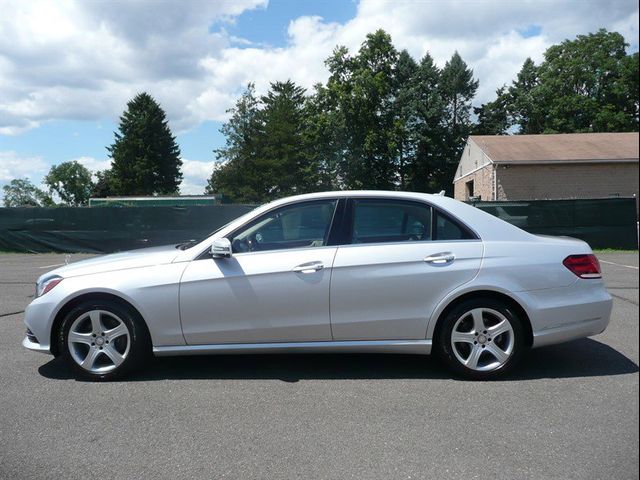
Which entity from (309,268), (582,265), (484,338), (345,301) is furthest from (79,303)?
(582,265)

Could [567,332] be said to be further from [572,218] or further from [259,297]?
[572,218]

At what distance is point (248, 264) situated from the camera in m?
4.56

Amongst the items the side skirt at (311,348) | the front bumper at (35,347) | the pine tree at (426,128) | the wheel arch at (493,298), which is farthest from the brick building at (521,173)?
the pine tree at (426,128)

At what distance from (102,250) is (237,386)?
52.3 feet

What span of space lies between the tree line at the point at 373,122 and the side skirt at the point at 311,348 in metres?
2.04

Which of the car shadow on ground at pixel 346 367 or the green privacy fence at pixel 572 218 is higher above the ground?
the green privacy fence at pixel 572 218

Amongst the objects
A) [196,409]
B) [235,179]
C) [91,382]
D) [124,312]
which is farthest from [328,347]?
[235,179]

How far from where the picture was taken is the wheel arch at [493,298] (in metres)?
4.48

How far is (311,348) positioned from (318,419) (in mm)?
860

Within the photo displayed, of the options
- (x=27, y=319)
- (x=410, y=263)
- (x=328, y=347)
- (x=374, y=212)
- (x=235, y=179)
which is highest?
(x=235, y=179)

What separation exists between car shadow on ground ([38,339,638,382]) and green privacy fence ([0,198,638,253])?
40.8 feet

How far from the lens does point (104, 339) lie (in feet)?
15.2

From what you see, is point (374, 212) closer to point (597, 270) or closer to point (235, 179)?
point (597, 270)

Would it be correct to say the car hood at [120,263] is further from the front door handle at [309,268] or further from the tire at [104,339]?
the front door handle at [309,268]
